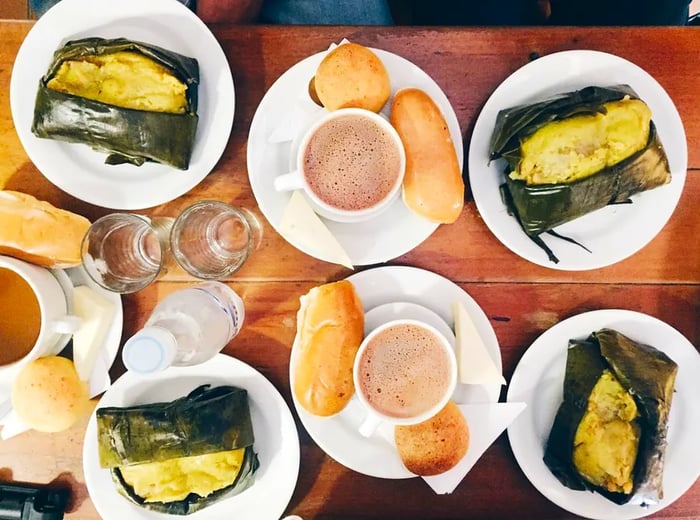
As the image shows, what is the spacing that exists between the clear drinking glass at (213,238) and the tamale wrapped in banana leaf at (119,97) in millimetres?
113

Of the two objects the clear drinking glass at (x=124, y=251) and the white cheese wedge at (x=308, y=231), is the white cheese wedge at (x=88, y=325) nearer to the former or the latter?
the clear drinking glass at (x=124, y=251)

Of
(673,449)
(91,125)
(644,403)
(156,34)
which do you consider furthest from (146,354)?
(673,449)

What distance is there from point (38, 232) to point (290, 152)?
0.43 meters

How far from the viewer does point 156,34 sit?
115 centimetres

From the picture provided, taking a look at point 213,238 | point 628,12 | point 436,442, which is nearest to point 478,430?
point 436,442

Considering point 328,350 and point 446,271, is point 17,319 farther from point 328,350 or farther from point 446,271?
point 446,271

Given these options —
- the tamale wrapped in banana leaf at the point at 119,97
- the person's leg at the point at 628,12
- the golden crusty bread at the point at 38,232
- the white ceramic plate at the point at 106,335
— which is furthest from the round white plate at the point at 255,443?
the person's leg at the point at 628,12

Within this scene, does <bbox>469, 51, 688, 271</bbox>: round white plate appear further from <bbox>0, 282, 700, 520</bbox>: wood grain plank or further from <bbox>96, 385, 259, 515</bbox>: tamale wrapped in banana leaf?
<bbox>96, 385, 259, 515</bbox>: tamale wrapped in banana leaf

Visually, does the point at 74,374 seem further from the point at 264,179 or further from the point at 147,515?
the point at 264,179

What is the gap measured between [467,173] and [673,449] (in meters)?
0.61

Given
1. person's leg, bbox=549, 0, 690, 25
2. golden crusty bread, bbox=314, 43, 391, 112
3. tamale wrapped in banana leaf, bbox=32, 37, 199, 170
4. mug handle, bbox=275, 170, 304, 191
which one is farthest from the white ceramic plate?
person's leg, bbox=549, 0, 690, 25

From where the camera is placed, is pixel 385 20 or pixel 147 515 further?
pixel 385 20

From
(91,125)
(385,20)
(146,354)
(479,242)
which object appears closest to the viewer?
(146,354)

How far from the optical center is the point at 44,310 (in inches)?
43.3
